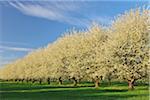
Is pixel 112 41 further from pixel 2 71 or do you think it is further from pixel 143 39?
pixel 2 71

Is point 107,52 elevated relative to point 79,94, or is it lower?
elevated

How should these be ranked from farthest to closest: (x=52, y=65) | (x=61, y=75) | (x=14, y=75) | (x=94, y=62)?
(x=14, y=75) → (x=52, y=65) → (x=61, y=75) → (x=94, y=62)

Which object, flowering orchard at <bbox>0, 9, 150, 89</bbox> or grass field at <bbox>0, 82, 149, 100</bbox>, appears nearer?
grass field at <bbox>0, 82, 149, 100</bbox>

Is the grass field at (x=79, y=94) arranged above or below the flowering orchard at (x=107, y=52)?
below

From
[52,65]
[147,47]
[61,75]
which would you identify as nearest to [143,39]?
[147,47]

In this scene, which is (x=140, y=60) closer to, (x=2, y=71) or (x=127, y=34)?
(x=127, y=34)

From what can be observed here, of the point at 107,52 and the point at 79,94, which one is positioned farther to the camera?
the point at 107,52

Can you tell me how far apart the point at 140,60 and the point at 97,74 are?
33.2 feet

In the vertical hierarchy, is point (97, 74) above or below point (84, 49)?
below

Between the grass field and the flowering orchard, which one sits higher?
the flowering orchard

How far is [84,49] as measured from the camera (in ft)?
234

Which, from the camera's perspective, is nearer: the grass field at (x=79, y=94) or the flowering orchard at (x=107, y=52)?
the grass field at (x=79, y=94)

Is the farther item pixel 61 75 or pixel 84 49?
pixel 61 75

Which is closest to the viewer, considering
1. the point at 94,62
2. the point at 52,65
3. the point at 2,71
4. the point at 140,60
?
the point at 140,60
